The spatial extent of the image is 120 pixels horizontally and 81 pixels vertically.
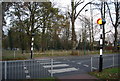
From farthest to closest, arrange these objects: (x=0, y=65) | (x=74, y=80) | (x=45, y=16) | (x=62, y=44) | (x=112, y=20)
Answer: (x=62, y=44) < (x=112, y=20) < (x=45, y=16) < (x=0, y=65) < (x=74, y=80)

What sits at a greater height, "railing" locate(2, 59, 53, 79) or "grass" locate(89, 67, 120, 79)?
"railing" locate(2, 59, 53, 79)

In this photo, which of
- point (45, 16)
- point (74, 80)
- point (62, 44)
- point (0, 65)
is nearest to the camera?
point (74, 80)

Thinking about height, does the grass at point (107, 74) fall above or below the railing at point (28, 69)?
below

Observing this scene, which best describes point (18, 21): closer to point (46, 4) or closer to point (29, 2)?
point (29, 2)

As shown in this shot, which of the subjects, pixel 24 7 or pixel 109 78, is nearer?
pixel 109 78

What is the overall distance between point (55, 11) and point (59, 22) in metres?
2.08

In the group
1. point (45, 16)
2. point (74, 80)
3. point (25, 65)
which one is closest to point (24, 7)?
point (45, 16)

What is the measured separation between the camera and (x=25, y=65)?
→ 691 centimetres

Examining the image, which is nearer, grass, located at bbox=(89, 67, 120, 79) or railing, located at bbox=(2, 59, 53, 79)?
grass, located at bbox=(89, 67, 120, 79)

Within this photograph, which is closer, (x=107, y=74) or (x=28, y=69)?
(x=107, y=74)

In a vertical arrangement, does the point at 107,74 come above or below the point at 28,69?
below

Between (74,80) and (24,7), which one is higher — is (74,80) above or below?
below

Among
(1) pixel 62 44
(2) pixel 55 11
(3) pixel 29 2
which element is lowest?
(1) pixel 62 44

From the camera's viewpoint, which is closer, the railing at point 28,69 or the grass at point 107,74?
the grass at point 107,74
